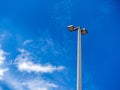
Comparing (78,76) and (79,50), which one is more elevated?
(79,50)

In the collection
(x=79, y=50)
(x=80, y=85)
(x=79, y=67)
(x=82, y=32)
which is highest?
(x=82, y=32)

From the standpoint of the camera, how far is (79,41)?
13336 millimetres

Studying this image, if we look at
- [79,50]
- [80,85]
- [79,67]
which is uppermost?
[79,50]

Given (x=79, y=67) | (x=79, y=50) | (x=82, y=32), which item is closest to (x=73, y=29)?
(x=82, y=32)

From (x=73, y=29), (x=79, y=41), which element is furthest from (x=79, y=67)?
(x=73, y=29)

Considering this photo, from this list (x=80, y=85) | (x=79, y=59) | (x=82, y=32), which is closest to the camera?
(x=80, y=85)

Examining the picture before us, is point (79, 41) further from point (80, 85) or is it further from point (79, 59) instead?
point (80, 85)

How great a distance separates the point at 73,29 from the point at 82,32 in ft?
1.38

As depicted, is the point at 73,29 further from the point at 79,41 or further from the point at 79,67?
the point at 79,67

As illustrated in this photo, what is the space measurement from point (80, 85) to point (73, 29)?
2995 mm

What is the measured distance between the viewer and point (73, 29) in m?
14.1

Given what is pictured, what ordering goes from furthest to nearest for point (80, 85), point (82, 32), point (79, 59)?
1. point (82, 32)
2. point (79, 59)
3. point (80, 85)

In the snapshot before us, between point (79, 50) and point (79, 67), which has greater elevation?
point (79, 50)

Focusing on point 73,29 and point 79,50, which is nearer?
point 79,50
